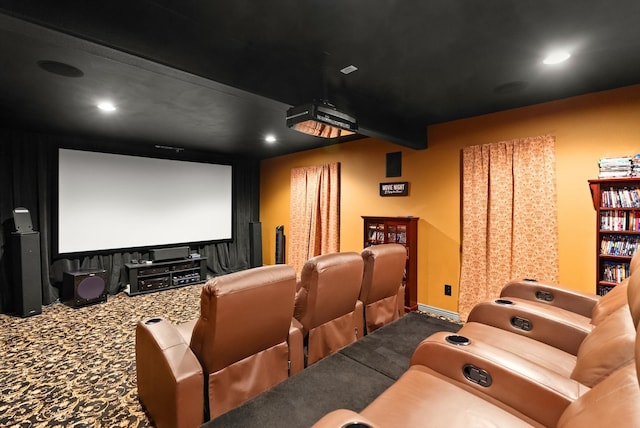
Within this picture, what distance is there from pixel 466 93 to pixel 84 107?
158 inches

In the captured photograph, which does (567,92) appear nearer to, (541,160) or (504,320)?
(541,160)

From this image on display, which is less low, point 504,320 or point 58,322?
point 504,320

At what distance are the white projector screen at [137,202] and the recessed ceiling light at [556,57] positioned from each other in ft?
18.1

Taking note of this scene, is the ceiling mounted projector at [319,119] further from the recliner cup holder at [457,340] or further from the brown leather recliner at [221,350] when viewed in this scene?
the recliner cup holder at [457,340]

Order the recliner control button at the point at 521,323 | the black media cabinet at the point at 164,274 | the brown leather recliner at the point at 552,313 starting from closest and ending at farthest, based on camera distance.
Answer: the brown leather recliner at the point at 552,313, the recliner control button at the point at 521,323, the black media cabinet at the point at 164,274

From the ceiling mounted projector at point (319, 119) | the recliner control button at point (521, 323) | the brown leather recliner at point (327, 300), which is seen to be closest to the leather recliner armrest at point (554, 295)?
the recliner control button at point (521, 323)

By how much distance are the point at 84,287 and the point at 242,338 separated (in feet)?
12.4

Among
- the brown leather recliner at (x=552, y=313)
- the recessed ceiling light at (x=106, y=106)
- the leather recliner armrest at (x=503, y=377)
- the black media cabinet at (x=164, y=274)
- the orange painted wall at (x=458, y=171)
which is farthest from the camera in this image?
the black media cabinet at (x=164, y=274)

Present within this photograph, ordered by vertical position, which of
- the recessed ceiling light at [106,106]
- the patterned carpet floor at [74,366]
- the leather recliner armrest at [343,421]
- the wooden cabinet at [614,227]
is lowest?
the patterned carpet floor at [74,366]

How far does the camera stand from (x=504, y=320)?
6.16ft

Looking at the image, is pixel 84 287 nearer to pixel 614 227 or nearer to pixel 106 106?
pixel 106 106

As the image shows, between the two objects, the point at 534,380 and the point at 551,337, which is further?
the point at 551,337

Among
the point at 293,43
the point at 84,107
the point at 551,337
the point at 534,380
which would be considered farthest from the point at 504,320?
the point at 84,107

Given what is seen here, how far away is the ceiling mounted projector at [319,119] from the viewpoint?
2352 mm
